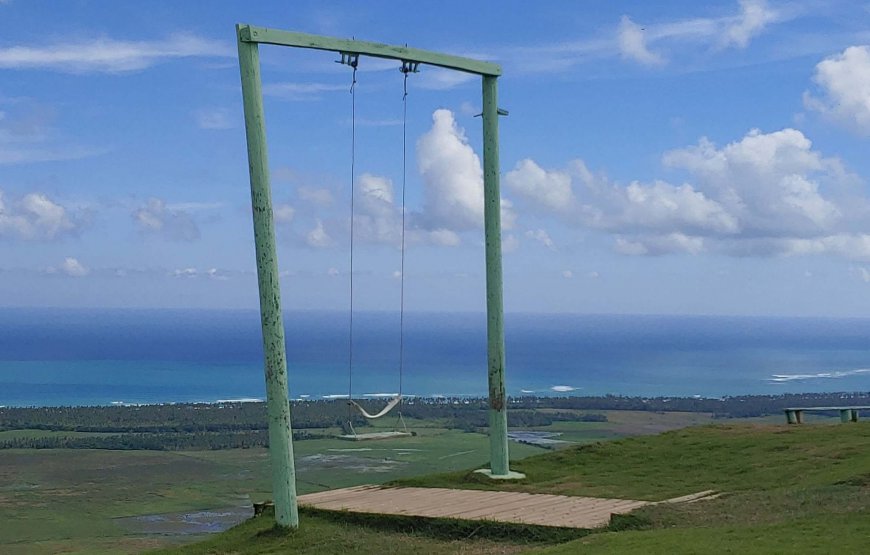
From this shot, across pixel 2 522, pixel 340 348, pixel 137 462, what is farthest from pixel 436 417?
pixel 340 348

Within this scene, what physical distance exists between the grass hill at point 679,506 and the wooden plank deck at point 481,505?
0.88ft

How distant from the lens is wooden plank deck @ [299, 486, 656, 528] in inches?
442

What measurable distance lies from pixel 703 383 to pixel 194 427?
65.5 meters

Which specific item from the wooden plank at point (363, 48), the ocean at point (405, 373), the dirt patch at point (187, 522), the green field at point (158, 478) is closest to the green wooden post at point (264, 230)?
the wooden plank at point (363, 48)

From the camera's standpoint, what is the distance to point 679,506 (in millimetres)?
11258

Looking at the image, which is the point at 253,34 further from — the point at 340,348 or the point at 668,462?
the point at 340,348

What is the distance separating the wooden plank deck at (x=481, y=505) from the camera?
11227 mm

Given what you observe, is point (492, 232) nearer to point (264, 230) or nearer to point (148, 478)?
point (264, 230)

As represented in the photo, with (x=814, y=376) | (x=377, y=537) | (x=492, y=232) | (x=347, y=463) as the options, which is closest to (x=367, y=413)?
(x=377, y=537)

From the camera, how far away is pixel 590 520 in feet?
36.0

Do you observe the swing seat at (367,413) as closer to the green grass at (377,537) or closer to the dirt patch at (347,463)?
the green grass at (377,537)

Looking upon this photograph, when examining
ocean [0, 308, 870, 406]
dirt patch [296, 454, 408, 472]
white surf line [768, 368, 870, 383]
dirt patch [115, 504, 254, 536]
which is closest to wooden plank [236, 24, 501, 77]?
dirt patch [115, 504, 254, 536]

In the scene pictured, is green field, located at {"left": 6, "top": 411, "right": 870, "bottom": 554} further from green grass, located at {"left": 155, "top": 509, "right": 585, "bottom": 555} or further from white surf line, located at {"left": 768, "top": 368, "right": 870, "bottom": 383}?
white surf line, located at {"left": 768, "top": 368, "right": 870, "bottom": 383}

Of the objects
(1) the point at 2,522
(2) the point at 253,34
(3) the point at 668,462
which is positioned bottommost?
(1) the point at 2,522
